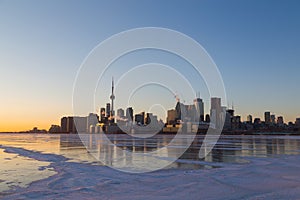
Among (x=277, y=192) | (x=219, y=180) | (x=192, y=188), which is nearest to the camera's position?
(x=277, y=192)

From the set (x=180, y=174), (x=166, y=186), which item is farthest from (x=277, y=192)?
(x=180, y=174)

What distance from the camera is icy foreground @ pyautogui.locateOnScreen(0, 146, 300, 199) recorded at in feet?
18.1

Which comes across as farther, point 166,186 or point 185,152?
point 185,152

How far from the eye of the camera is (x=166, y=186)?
21.1 feet

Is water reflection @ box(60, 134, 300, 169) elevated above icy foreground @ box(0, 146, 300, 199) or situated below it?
below

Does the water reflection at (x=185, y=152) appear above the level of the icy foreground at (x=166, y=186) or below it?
below

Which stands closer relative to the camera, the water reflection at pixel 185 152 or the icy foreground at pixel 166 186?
the icy foreground at pixel 166 186

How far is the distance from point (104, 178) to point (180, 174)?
2235 mm

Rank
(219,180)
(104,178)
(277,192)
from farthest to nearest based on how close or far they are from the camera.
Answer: (104,178) < (219,180) < (277,192)

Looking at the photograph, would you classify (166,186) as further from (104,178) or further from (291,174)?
(291,174)

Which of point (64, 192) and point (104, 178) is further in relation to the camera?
point (104, 178)

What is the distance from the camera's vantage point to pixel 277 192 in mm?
5668

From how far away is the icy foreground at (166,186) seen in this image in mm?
5516

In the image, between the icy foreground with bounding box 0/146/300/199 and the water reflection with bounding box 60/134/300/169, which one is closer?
the icy foreground with bounding box 0/146/300/199
